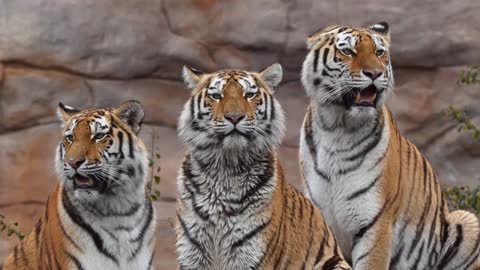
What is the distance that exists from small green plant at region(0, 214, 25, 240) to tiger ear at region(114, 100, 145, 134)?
2.16 metres

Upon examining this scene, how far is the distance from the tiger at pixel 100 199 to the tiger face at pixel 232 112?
1.31ft

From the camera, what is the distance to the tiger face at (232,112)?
5.80 meters

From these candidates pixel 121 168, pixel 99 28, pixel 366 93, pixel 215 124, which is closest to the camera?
pixel 215 124

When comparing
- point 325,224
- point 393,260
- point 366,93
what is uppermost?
point 366,93

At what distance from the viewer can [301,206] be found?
20.2 feet

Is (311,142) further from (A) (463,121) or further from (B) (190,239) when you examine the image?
(A) (463,121)

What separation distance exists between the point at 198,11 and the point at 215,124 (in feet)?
11.9

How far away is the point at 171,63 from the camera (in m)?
9.34

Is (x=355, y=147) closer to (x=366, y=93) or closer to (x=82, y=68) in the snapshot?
(x=366, y=93)

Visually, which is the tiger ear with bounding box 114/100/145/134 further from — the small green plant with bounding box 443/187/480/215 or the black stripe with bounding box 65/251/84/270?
the small green plant with bounding box 443/187/480/215

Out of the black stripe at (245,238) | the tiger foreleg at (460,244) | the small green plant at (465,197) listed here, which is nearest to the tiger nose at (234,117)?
the black stripe at (245,238)

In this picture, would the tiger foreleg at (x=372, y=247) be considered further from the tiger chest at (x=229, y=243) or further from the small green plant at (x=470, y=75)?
the small green plant at (x=470, y=75)

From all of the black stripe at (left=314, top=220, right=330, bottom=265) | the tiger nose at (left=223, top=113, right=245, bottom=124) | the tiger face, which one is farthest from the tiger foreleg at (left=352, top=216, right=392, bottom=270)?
the tiger nose at (left=223, top=113, right=245, bottom=124)

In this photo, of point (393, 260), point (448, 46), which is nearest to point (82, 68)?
point (448, 46)
